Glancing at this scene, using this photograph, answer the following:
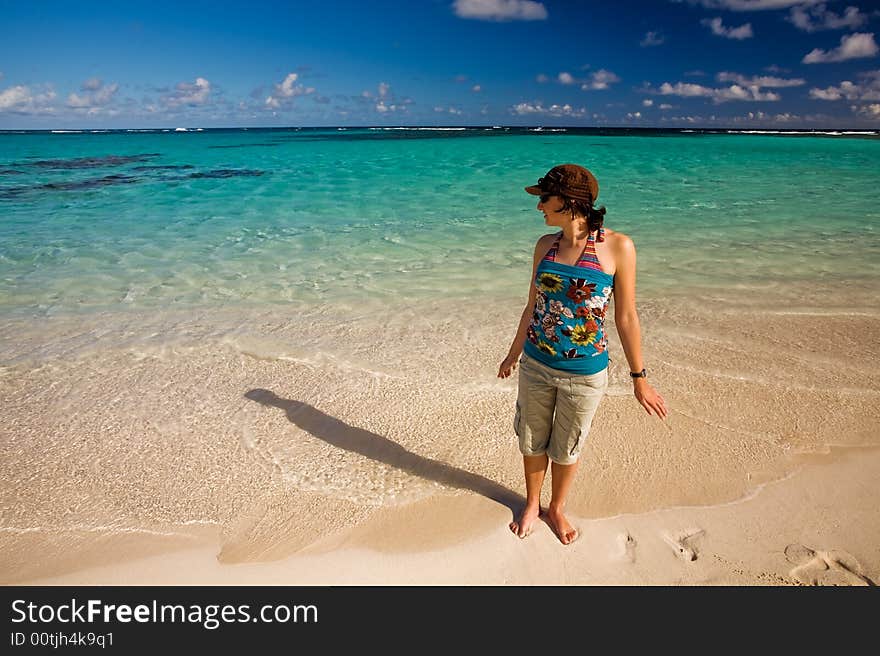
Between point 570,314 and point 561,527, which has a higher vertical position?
point 570,314

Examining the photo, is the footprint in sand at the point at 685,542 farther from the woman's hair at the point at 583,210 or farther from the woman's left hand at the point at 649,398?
the woman's hair at the point at 583,210

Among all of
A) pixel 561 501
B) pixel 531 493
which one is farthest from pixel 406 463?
pixel 561 501

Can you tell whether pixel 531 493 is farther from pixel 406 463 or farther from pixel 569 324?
pixel 569 324

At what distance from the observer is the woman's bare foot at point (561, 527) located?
2.75 m

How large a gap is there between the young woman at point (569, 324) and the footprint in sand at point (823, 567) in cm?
100

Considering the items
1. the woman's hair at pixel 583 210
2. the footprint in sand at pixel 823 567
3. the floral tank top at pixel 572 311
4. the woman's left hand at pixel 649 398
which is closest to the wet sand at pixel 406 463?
the footprint in sand at pixel 823 567

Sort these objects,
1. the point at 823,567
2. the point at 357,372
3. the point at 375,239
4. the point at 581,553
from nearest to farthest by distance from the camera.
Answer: the point at 823,567 < the point at 581,553 < the point at 357,372 < the point at 375,239

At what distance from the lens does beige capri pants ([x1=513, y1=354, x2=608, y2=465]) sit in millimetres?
2469

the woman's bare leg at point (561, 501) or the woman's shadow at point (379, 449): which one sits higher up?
the woman's bare leg at point (561, 501)

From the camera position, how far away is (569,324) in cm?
238

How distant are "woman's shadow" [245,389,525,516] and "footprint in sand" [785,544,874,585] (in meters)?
1.35

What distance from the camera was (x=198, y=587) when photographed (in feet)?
8.27

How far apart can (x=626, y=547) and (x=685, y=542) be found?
31 centimetres

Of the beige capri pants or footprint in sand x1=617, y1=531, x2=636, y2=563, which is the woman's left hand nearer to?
the beige capri pants
